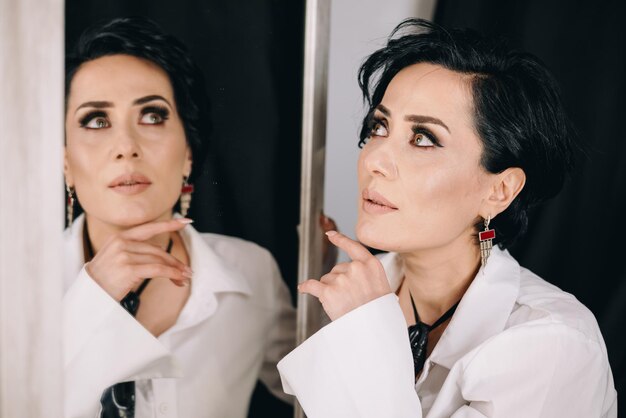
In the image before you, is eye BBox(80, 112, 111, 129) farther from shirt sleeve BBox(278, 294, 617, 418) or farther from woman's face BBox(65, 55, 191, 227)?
shirt sleeve BBox(278, 294, 617, 418)

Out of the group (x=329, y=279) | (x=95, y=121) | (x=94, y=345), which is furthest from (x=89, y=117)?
(x=329, y=279)

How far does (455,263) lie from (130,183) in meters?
0.71

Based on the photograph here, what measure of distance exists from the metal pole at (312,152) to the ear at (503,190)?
379 millimetres

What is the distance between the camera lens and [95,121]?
3.06ft

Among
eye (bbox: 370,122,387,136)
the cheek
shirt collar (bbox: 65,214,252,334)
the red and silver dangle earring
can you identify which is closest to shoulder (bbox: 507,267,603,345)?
the red and silver dangle earring

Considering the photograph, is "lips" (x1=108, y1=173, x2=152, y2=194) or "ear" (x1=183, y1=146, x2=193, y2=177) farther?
"ear" (x1=183, y1=146, x2=193, y2=177)

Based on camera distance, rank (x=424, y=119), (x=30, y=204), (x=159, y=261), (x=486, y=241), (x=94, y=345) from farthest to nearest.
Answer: (x=486, y=241) < (x=424, y=119) < (x=159, y=261) < (x=94, y=345) < (x=30, y=204)

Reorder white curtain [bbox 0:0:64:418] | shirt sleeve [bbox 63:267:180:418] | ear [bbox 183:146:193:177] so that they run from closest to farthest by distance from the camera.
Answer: white curtain [bbox 0:0:64:418] → shirt sleeve [bbox 63:267:180:418] → ear [bbox 183:146:193:177]

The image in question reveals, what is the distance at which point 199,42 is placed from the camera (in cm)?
108

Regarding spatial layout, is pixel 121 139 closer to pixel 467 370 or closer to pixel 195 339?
pixel 195 339

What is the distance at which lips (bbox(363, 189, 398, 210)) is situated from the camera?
1.22m

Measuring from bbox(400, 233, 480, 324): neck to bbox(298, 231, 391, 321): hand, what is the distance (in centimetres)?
14

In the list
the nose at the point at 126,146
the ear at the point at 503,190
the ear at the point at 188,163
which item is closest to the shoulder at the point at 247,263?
the ear at the point at 188,163

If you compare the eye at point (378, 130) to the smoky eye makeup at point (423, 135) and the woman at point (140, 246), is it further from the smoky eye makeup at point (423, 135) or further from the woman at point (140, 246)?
the woman at point (140, 246)
